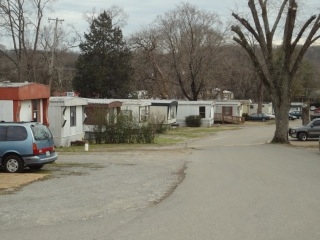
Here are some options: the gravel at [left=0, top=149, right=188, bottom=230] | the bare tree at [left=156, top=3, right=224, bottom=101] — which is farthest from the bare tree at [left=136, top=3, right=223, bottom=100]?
the gravel at [left=0, top=149, right=188, bottom=230]

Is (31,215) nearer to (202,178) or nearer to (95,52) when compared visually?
(202,178)

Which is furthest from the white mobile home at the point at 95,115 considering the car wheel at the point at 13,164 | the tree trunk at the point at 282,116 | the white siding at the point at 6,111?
the car wheel at the point at 13,164

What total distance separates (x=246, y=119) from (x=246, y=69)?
13352 mm

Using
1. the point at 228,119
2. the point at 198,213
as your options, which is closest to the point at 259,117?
the point at 228,119

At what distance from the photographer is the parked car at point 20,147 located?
15.9 meters

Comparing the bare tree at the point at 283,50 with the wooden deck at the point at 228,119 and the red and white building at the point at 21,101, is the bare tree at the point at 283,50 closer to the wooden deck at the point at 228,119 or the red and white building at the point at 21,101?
the red and white building at the point at 21,101

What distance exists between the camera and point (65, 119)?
3103 centimetres

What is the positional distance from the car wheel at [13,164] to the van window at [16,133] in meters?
0.58

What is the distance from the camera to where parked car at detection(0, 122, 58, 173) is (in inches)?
624

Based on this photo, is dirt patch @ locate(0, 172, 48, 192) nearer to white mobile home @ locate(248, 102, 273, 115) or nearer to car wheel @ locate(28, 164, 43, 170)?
car wheel @ locate(28, 164, 43, 170)

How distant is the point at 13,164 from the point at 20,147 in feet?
2.08

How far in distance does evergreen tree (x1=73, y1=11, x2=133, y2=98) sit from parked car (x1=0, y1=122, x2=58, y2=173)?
49745mm

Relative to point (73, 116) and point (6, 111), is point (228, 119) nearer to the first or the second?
point (73, 116)

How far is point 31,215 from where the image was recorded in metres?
8.99
